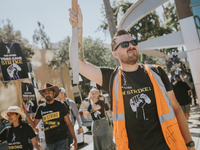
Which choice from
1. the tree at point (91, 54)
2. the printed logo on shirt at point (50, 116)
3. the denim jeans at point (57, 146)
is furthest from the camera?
the tree at point (91, 54)

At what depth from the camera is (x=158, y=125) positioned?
1999mm

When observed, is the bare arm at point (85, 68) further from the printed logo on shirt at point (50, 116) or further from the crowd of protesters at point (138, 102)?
the printed logo on shirt at point (50, 116)

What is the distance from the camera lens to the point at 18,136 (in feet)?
12.5

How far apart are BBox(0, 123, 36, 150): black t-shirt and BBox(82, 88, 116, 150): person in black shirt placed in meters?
1.47

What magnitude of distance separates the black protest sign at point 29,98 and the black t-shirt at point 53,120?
1.95 m

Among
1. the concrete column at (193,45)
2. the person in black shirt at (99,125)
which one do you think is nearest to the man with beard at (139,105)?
the person in black shirt at (99,125)

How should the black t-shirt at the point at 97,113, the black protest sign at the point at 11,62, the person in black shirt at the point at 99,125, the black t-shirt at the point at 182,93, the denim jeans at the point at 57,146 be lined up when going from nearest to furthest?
1. the denim jeans at the point at 57,146
2. the person in black shirt at the point at 99,125
3. the black t-shirt at the point at 97,113
4. the black protest sign at the point at 11,62
5. the black t-shirt at the point at 182,93

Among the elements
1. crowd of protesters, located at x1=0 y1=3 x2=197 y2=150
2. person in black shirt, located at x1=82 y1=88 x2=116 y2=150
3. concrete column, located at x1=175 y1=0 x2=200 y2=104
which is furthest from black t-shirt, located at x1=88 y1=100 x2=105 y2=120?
concrete column, located at x1=175 y1=0 x2=200 y2=104

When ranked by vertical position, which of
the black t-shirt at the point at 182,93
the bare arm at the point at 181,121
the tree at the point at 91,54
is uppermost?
the tree at the point at 91,54

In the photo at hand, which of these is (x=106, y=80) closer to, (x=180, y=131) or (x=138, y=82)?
(x=138, y=82)

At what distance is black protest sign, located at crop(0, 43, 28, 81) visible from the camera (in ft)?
19.9

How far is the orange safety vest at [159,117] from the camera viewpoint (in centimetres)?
192

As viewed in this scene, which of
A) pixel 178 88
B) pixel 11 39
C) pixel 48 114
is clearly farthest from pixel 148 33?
pixel 48 114

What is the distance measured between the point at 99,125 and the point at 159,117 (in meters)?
3.42
